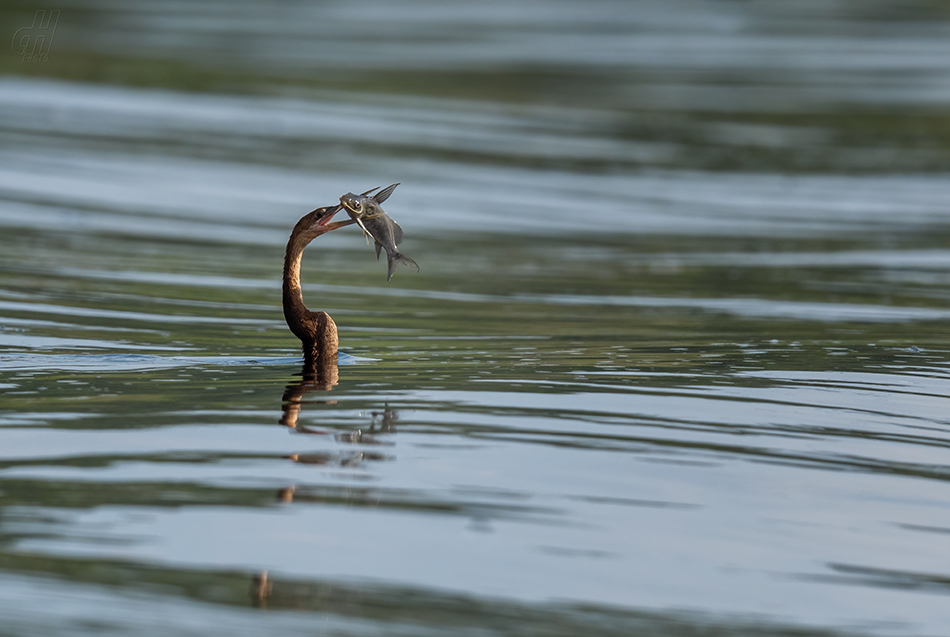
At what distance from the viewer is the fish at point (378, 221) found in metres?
6.57

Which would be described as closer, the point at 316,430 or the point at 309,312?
the point at 316,430

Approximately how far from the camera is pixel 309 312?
6758 mm

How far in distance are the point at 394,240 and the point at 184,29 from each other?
21672mm

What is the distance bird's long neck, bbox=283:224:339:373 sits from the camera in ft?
21.2

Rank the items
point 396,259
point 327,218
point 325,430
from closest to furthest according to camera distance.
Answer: point 325,430 < point 327,218 < point 396,259

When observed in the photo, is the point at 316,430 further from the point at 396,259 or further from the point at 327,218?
the point at 396,259

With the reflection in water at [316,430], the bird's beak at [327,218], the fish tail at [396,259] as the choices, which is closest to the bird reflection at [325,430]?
the reflection in water at [316,430]

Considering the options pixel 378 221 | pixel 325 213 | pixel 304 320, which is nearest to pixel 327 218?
pixel 325 213

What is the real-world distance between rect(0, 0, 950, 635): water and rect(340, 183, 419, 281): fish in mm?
570

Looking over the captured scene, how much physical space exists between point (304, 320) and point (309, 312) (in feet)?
0.22

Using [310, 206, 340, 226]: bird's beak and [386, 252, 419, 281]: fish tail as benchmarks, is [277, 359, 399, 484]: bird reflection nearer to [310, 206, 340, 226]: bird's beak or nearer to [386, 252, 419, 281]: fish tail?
[386, 252, 419, 281]: fish tail

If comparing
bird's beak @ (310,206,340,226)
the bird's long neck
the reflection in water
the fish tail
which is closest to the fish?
the fish tail

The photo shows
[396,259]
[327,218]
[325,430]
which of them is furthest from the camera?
[396,259]

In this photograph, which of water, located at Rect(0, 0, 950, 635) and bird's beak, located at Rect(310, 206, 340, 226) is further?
bird's beak, located at Rect(310, 206, 340, 226)
